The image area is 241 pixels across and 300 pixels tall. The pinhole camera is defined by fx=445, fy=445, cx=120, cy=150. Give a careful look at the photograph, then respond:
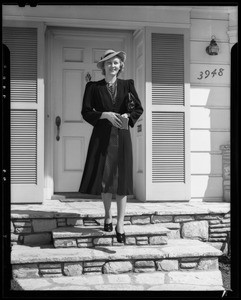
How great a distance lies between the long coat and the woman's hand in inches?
2.0

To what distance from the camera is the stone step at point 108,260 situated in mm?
3830

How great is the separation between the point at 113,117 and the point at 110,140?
0.71 ft

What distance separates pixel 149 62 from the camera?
5.81 m

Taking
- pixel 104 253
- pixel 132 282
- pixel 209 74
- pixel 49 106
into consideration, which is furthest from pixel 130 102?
pixel 209 74

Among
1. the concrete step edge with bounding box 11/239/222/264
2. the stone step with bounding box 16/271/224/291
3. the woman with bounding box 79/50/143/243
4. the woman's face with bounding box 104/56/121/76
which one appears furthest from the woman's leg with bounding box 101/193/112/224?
the woman's face with bounding box 104/56/121/76

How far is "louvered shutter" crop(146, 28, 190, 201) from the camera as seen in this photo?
5789 millimetres

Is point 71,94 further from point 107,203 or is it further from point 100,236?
point 100,236

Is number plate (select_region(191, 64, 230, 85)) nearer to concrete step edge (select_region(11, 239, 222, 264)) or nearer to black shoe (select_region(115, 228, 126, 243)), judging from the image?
concrete step edge (select_region(11, 239, 222, 264))

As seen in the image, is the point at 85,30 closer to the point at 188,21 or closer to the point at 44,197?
the point at 188,21

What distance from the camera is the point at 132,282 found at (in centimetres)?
379

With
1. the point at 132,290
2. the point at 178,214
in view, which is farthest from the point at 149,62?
the point at 132,290

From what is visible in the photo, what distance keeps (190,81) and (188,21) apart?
2.60 ft

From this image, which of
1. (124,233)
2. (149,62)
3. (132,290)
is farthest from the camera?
(149,62)

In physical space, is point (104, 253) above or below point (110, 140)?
below
